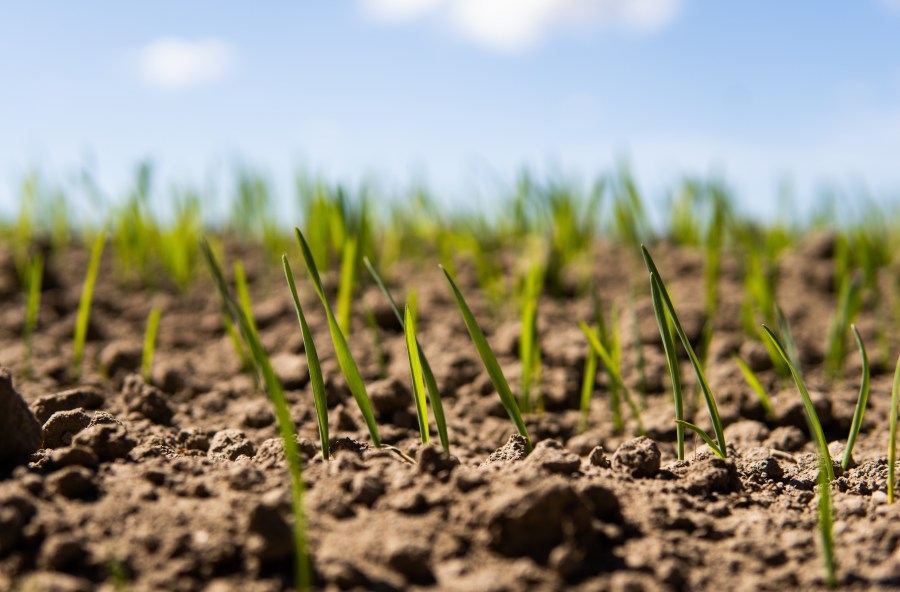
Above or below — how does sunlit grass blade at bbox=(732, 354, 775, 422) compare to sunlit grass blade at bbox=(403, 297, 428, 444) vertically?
below

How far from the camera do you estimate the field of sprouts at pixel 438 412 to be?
36.3 inches

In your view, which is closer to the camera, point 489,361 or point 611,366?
point 489,361

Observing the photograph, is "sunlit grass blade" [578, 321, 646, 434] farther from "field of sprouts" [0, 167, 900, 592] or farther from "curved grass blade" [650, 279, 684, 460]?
"curved grass blade" [650, 279, 684, 460]

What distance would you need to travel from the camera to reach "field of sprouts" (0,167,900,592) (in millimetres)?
921

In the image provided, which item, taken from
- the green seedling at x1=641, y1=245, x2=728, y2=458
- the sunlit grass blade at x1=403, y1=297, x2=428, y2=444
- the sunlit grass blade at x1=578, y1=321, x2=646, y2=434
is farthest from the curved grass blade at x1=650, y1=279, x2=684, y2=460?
the sunlit grass blade at x1=403, y1=297, x2=428, y2=444

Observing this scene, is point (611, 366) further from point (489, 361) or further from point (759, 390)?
point (489, 361)

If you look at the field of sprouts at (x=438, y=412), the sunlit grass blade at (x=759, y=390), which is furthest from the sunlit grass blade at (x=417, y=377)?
the sunlit grass blade at (x=759, y=390)

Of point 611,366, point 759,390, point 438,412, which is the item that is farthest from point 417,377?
point 759,390

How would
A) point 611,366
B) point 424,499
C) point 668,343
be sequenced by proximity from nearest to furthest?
point 424,499 → point 668,343 → point 611,366

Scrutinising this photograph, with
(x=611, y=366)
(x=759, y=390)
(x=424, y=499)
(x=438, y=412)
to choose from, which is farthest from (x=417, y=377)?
(x=759, y=390)

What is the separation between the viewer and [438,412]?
1.26 meters

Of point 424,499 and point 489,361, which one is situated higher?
point 489,361

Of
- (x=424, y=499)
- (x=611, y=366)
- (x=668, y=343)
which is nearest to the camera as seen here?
(x=424, y=499)

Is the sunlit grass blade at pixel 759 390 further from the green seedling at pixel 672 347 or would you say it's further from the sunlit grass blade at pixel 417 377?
the sunlit grass blade at pixel 417 377
